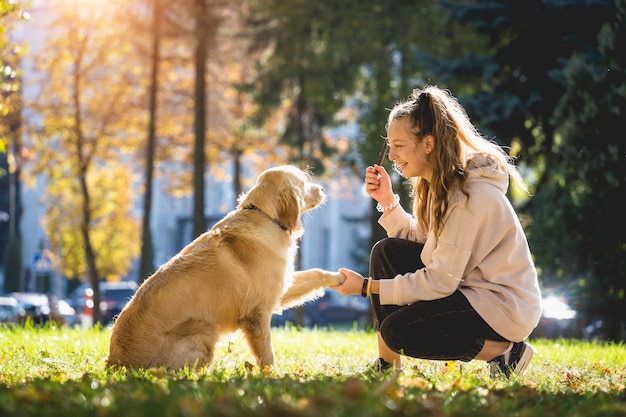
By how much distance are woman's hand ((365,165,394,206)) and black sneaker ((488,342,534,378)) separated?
52.4 inches

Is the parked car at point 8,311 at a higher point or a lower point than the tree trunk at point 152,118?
lower

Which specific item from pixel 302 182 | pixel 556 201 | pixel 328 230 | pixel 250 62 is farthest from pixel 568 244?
pixel 328 230

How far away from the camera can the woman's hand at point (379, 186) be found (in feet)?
19.5

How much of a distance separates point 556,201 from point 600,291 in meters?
1.75

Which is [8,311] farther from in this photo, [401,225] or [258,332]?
[401,225]

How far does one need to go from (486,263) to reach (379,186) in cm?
116

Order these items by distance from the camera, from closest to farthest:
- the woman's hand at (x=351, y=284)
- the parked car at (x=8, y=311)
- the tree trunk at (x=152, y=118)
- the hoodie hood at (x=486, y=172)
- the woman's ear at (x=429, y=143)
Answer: the hoodie hood at (x=486, y=172), the woman's ear at (x=429, y=143), the woman's hand at (x=351, y=284), the tree trunk at (x=152, y=118), the parked car at (x=8, y=311)

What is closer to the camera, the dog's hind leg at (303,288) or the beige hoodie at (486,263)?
the beige hoodie at (486,263)

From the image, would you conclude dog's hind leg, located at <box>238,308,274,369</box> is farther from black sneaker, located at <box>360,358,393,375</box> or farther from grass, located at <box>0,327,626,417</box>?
black sneaker, located at <box>360,358,393,375</box>

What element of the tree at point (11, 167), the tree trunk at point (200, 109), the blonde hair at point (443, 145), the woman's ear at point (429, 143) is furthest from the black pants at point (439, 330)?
the tree trunk at point (200, 109)

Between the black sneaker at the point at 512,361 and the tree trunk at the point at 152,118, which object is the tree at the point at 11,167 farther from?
the black sneaker at the point at 512,361

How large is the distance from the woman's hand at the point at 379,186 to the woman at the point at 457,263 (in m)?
0.49

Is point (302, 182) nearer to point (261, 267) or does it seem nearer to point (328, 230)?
point (261, 267)

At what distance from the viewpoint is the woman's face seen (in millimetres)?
5336
